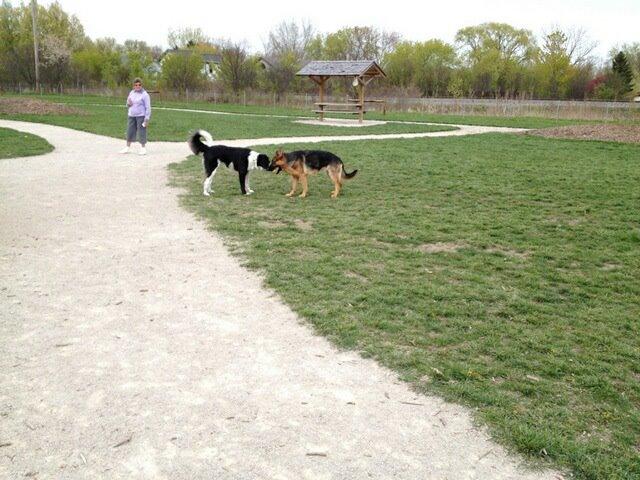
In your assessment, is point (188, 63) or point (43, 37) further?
point (43, 37)

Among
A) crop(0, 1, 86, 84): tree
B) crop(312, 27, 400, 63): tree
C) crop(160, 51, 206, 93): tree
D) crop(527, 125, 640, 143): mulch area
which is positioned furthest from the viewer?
crop(312, 27, 400, 63): tree

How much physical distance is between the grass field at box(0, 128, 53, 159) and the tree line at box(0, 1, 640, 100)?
3103cm

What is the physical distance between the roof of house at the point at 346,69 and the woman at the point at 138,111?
46.0 ft

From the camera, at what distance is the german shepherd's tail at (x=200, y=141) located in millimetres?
8578

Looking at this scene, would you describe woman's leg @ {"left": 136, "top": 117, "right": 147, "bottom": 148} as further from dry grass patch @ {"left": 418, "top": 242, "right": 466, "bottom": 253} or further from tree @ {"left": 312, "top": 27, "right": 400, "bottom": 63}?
tree @ {"left": 312, "top": 27, "right": 400, "bottom": 63}

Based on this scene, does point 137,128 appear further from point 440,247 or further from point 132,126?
point 440,247

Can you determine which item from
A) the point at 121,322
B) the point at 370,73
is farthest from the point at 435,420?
the point at 370,73

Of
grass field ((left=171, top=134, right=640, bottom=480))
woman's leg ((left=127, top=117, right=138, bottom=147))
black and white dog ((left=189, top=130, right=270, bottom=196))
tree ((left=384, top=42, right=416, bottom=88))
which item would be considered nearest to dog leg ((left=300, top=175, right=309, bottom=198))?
grass field ((left=171, top=134, right=640, bottom=480))

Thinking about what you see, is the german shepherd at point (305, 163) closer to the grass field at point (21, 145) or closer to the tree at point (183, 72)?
the grass field at point (21, 145)

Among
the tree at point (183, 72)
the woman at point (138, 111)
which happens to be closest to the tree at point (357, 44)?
the tree at point (183, 72)

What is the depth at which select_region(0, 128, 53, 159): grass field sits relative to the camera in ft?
41.7

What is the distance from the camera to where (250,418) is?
119 inches

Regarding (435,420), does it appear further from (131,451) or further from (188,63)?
(188,63)

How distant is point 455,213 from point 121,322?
5.16 meters
